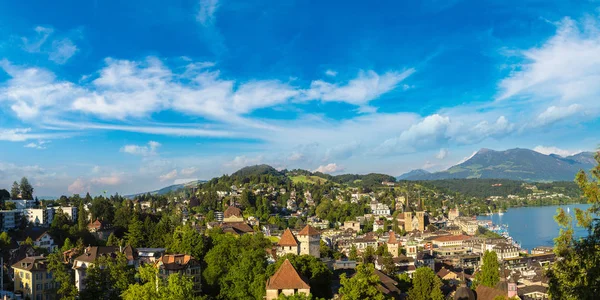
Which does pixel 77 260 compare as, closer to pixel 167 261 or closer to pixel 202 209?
pixel 167 261

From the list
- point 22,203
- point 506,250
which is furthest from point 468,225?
point 22,203

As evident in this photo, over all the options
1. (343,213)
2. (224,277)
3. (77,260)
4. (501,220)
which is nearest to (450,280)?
(224,277)

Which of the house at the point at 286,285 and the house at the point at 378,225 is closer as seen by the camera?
the house at the point at 286,285

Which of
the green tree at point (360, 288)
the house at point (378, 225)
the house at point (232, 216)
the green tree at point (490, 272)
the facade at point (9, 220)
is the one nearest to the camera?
the green tree at point (360, 288)

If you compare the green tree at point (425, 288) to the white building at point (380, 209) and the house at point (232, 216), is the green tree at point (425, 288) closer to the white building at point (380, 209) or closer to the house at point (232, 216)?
the house at point (232, 216)

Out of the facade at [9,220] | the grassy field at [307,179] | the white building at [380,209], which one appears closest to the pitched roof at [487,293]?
the facade at [9,220]

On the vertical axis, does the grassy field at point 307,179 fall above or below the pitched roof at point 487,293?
above

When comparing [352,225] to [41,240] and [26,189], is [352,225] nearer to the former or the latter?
[26,189]

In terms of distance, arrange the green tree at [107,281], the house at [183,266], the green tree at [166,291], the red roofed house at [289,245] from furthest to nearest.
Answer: the red roofed house at [289,245] → the house at [183,266] → the green tree at [107,281] → the green tree at [166,291]
